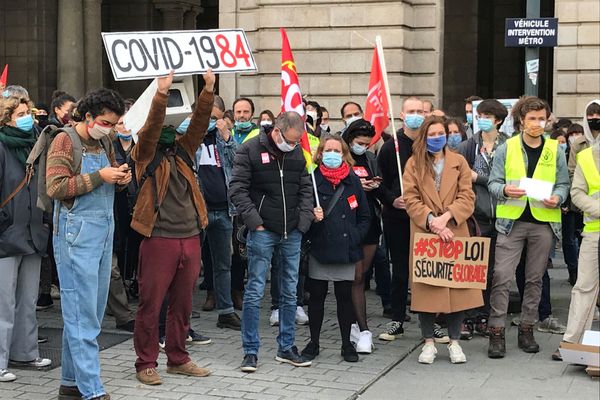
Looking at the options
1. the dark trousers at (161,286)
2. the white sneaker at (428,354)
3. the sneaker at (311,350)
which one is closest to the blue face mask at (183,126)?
the dark trousers at (161,286)

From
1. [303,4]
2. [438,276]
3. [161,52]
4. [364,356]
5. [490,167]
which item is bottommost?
[364,356]

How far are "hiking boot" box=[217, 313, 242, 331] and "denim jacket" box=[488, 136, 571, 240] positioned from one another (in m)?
2.48

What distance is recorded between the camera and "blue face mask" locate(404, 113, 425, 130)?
31.1ft

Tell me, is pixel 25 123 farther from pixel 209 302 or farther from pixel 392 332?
pixel 392 332

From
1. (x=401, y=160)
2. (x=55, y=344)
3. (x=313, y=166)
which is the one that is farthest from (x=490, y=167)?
(x=55, y=344)

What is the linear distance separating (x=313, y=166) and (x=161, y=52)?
1743mm

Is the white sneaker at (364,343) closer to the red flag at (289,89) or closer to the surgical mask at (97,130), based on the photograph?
the red flag at (289,89)

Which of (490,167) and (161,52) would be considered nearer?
(161,52)

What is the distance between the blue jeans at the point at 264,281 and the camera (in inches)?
326

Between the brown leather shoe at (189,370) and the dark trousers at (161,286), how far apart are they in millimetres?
190

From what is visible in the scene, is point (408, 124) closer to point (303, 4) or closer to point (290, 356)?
point (290, 356)

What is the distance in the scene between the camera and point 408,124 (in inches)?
376

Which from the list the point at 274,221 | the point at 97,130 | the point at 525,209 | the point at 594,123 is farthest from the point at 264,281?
the point at 594,123

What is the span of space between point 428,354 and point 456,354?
0.71ft
